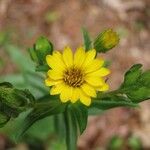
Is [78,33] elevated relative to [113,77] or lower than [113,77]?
elevated

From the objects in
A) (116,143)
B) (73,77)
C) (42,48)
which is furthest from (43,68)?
(116,143)

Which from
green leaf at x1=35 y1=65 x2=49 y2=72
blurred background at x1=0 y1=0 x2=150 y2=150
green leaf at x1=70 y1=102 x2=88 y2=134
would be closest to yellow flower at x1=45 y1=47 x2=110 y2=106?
green leaf at x1=35 y1=65 x2=49 y2=72

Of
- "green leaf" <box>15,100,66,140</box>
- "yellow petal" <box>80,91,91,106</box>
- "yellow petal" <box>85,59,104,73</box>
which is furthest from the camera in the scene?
"green leaf" <box>15,100,66,140</box>

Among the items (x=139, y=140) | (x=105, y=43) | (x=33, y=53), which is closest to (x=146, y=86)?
(x=105, y=43)

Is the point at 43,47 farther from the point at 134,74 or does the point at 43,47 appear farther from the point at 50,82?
the point at 134,74

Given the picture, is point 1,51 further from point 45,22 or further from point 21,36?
point 45,22

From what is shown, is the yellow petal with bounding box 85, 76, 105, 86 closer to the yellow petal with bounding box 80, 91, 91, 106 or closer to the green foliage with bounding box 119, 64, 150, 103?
the yellow petal with bounding box 80, 91, 91, 106
